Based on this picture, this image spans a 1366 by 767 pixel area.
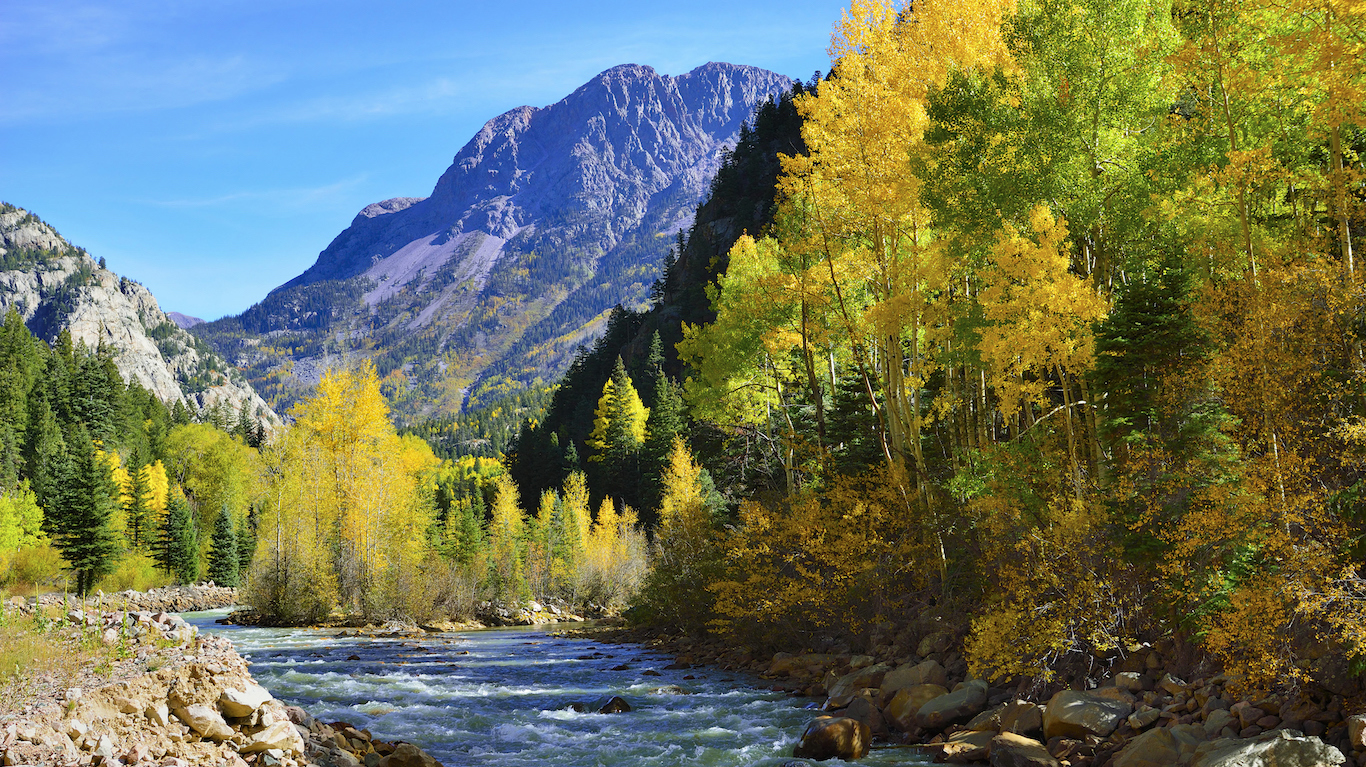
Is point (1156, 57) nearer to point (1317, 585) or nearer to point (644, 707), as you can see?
point (1317, 585)

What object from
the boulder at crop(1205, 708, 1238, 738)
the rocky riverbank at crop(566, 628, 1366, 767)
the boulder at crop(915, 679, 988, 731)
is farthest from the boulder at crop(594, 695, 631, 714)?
the boulder at crop(1205, 708, 1238, 738)

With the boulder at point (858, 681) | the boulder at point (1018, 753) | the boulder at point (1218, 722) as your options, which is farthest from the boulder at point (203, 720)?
the boulder at point (1218, 722)

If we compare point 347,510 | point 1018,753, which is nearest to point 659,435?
point 347,510

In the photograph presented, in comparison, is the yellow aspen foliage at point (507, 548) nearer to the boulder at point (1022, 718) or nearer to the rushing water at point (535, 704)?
the rushing water at point (535, 704)

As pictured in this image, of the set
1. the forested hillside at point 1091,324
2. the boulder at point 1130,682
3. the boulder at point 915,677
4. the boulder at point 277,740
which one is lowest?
the boulder at point 915,677

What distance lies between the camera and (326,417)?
37.1 m

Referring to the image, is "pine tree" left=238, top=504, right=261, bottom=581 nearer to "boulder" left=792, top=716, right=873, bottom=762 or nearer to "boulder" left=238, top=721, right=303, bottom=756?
"boulder" left=238, top=721, right=303, bottom=756

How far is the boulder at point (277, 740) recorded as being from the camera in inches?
397

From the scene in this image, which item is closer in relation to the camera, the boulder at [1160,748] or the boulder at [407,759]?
the boulder at [1160,748]

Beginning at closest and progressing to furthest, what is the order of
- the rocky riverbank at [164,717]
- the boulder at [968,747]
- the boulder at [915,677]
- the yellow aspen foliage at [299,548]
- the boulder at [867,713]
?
the rocky riverbank at [164,717] < the boulder at [968,747] < the boulder at [867,713] < the boulder at [915,677] < the yellow aspen foliage at [299,548]

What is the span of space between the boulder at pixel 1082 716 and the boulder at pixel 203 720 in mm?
10531

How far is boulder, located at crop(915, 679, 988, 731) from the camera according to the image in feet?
43.7

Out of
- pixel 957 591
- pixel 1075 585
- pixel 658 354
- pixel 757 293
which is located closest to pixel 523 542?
pixel 658 354

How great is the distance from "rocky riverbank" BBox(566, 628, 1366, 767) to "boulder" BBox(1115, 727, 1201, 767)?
0.01 meters
